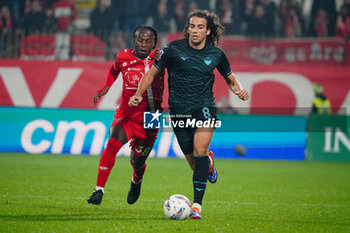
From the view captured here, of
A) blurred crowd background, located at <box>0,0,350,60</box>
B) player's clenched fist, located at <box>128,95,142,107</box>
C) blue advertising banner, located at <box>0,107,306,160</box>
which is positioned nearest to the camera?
player's clenched fist, located at <box>128,95,142,107</box>

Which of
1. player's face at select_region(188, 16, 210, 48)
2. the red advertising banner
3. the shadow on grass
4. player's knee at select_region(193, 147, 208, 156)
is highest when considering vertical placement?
player's face at select_region(188, 16, 210, 48)

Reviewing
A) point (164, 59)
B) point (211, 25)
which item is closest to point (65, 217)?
point (164, 59)

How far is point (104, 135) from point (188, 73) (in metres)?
9.62

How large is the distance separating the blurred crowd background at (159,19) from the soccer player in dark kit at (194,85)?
10924 mm

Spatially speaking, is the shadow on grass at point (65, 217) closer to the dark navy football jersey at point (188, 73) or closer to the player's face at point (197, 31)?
the dark navy football jersey at point (188, 73)

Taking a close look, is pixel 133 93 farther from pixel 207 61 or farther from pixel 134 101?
pixel 207 61

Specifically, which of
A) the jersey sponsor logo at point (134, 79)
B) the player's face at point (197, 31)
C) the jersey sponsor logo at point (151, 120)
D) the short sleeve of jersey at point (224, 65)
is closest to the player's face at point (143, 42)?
the jersey sponsor logo at point (134, 79)

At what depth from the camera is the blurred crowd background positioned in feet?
59.7

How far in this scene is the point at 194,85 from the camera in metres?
6.82

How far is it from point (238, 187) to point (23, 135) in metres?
7.60

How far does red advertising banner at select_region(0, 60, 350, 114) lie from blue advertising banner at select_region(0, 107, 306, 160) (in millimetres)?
1238

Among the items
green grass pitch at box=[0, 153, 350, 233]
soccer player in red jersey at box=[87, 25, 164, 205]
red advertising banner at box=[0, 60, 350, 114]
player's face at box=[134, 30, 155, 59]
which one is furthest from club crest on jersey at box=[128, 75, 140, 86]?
red advertising banner at box=[0, 60, 350, 114]

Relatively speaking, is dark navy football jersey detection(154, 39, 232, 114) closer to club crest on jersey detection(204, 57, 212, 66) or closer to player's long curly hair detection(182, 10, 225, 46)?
club crest on jersey detection(204, 57, 212, 66)

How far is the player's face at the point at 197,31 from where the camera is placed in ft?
22.4
